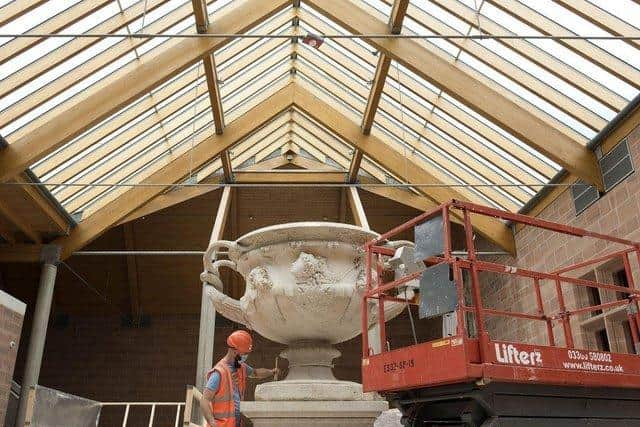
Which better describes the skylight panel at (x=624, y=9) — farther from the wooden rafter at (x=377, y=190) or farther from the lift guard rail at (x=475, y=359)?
the wooden rafter at (x=377, y=190)

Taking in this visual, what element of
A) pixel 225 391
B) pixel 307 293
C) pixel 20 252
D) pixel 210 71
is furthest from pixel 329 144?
pixel 225 391

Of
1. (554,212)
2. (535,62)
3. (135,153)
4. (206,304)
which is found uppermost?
(135,153)

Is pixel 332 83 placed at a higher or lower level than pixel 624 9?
higher

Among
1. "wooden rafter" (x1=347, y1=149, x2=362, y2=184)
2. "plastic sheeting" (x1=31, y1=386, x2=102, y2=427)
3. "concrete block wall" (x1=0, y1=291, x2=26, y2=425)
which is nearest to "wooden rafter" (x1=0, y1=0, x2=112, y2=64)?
"concrete block wall" (x1=0, y1=291, x2=26, y2=425)

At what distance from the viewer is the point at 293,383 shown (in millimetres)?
4023

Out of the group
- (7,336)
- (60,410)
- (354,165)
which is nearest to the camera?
(60,410)

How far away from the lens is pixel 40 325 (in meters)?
11.5

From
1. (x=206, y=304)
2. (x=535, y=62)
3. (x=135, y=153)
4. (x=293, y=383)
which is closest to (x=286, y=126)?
(x=135, y=153)

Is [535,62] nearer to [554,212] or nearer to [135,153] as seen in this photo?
[554,212]

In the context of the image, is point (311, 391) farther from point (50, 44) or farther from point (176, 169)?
point (176, 169)

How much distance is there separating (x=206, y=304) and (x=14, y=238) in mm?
4817

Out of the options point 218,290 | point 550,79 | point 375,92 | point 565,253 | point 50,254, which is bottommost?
point 218,290

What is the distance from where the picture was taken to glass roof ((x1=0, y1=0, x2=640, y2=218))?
7883 mm

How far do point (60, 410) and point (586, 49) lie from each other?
24.9ft
